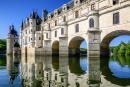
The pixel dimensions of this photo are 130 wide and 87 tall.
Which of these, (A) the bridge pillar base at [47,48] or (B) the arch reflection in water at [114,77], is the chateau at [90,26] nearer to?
(A) the bridge pillar base at [47,48]

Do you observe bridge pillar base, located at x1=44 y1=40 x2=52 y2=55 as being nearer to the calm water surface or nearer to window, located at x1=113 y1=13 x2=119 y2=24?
window, located at x1=113 y1=13 x2=119 y2=24

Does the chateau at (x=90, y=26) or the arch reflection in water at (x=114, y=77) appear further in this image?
the chateau at (x=90, y=26)

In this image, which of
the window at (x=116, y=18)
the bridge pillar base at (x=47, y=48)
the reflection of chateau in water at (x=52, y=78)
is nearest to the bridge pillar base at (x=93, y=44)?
the window at (x=116, y=18)

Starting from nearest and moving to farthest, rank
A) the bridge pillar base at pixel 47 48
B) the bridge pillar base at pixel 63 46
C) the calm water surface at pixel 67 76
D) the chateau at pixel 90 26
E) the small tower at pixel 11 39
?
the calm water surface at pixel 67 76
the chateau at pixel 90 26
the bridge pillar base at pixel 63 46
the bridge pillar base at pixel 47 48
the small tower at pixel 11 39

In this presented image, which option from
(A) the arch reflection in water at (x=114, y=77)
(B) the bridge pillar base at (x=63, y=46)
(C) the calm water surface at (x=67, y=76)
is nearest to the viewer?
(A) the arch reflection in water at (x=114, y=77)

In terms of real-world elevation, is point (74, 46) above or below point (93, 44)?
below

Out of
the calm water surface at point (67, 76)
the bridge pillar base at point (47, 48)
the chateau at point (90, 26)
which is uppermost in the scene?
the chateau at point (90, 26)

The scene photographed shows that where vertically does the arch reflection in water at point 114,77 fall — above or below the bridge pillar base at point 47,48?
below

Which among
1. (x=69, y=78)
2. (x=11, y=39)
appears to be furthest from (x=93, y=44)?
(x=11, y=39)

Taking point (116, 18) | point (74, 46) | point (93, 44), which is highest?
point (116, 18)

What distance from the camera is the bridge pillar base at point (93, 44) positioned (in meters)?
20.5

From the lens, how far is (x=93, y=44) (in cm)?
2072

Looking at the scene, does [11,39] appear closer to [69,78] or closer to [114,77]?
[69,78]

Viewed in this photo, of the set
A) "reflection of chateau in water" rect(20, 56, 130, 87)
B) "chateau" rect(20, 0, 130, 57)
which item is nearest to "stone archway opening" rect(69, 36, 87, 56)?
"chateau" rect(20, 0, 130, 57)
